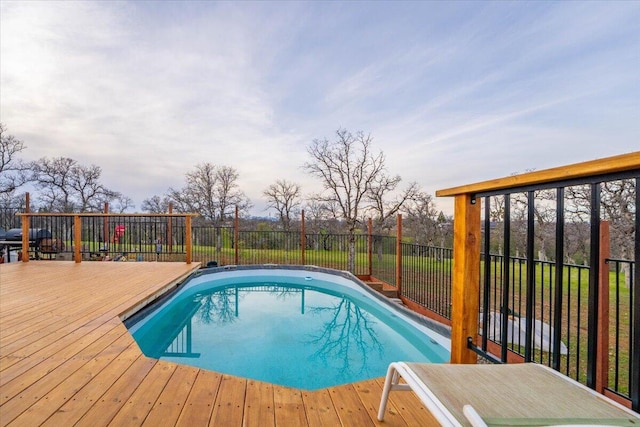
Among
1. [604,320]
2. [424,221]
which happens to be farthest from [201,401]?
[424,221]

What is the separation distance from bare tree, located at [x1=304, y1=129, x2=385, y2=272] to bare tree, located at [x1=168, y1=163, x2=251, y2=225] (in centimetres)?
642

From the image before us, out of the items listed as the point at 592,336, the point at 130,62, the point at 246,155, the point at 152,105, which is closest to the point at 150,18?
the point at 130,62

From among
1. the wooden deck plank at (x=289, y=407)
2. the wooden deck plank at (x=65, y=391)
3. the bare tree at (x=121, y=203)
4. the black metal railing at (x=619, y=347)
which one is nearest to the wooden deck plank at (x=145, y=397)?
the wooden deck plank at (x=65, y=391)

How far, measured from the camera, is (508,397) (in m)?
0.94

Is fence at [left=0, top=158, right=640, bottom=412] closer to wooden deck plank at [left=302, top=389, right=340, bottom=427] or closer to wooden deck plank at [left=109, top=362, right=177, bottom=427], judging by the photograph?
wooden deck plank at [left=302, top=389, right=340, bottom=427]

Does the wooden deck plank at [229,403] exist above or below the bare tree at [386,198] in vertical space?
below

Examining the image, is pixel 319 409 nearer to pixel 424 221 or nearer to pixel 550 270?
pixel 550 270

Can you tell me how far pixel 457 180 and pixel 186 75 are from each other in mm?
7998

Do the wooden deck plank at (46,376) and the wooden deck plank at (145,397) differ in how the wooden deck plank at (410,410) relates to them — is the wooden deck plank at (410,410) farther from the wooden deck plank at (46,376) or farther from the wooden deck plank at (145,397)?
the wooden deck plank at (46,376)

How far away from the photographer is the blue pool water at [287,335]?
2816 millimetres

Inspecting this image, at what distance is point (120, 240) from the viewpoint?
7.55 metres

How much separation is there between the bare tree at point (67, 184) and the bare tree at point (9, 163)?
56 cm

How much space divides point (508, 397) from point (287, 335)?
308 centimetres

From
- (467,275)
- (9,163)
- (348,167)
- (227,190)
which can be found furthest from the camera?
(227,190)
